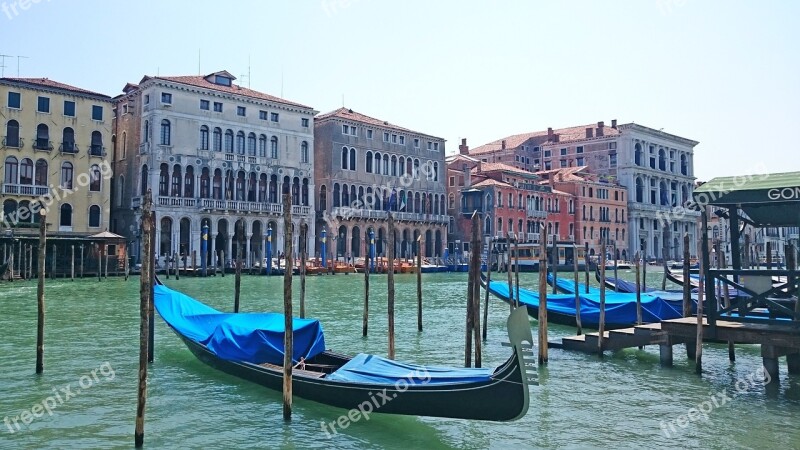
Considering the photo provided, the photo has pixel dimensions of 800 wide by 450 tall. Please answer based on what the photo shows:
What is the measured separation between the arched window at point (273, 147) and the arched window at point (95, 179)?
26.1 ft

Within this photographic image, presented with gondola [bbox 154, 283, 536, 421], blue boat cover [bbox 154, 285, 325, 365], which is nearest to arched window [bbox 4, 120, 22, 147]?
gondola [bbox 154, 283, 536, 421]

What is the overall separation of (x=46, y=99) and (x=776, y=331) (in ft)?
87.2

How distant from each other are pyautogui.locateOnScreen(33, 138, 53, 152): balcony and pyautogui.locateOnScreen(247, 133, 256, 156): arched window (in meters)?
8.53

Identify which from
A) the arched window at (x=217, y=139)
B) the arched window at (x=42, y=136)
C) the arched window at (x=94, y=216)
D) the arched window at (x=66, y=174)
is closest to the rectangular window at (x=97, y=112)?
the arched window at (x=42, y=136)

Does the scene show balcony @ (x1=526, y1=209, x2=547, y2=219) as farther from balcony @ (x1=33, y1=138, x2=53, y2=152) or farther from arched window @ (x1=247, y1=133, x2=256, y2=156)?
balcony @ (x1=33, y1=138, x2=53, y2=152)

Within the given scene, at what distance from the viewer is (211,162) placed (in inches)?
1186

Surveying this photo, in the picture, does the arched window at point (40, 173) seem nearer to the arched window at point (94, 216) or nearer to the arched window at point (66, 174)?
the arched window at point (66, 174)

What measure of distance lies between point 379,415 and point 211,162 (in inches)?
1028

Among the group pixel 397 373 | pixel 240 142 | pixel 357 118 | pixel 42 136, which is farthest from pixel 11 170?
pixel 397 373

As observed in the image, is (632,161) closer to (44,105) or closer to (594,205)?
(594,205)

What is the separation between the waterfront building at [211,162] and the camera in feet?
93.6

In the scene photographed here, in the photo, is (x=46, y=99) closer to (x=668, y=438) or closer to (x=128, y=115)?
(x=128, y=115)

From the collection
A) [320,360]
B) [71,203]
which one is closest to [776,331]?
[320,360]

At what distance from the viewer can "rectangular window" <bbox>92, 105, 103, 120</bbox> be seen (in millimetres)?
27156
